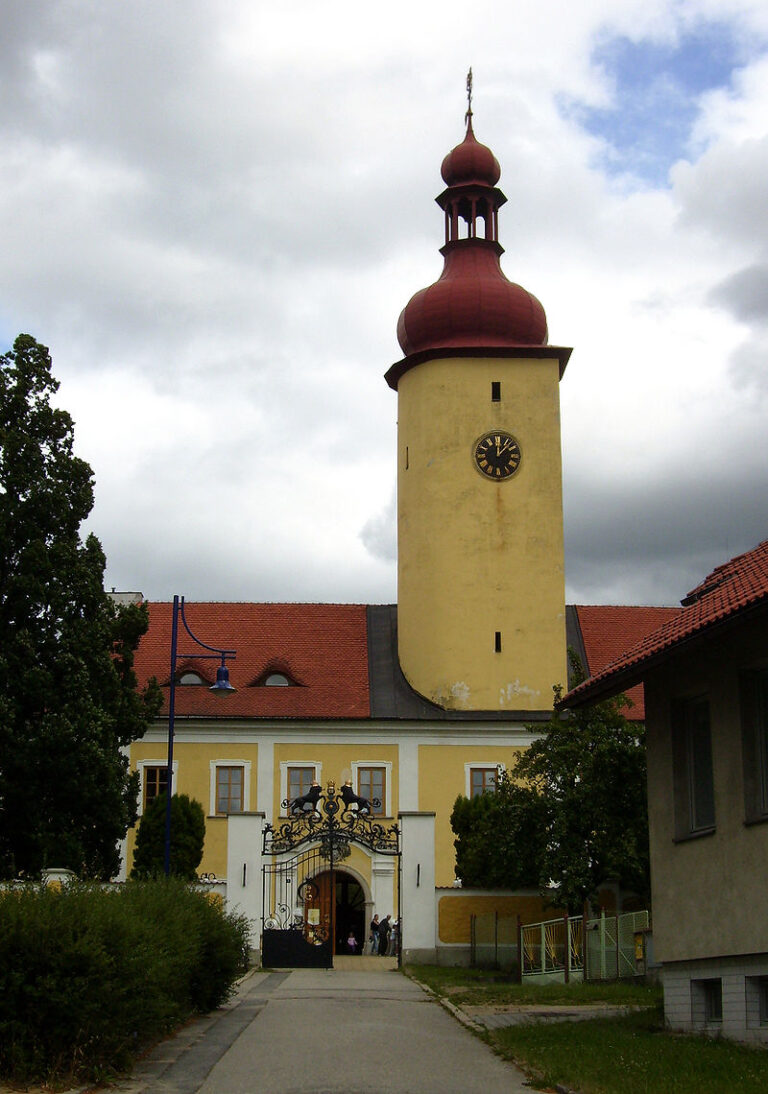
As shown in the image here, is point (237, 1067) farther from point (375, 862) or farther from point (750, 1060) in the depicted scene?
point (375, 862)

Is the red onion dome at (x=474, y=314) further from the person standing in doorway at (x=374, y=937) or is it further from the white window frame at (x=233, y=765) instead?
the person standing in doorway at (x=374, y=937)

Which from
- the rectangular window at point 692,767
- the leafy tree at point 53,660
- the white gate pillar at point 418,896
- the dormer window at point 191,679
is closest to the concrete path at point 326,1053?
the rectangular window at point 692,767

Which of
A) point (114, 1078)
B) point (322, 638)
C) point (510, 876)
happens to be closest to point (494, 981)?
point (510, 876)

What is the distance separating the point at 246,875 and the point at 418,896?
3586 mm

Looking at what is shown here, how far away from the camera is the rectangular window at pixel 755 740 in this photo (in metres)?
13.5

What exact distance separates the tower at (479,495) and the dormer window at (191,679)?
6416mm

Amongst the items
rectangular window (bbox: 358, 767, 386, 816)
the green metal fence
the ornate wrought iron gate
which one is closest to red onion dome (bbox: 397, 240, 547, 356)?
rectangular window (bbox: 358, 767, 386, 816)

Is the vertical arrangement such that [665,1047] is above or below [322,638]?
below

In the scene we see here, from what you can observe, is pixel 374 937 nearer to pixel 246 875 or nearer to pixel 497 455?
pixel 246 875

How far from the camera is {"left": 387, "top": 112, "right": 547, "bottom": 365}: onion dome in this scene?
44.2m

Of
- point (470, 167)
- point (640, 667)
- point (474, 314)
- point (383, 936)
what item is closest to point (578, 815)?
point (383, 936)

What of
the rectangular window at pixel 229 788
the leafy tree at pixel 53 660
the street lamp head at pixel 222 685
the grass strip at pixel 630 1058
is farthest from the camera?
the rectangular window at pixel 229 788

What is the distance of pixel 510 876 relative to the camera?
95.2 feet

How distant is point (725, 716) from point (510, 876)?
15797 millimetres
